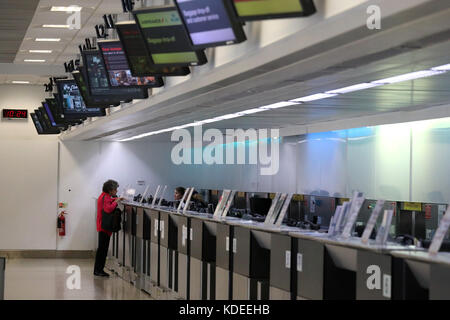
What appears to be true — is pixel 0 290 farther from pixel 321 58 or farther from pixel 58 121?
pixel 58 121

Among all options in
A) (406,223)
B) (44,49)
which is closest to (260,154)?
(44,49)

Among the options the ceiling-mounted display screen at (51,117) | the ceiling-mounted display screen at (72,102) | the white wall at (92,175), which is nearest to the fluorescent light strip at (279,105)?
the ceiling-mounted display screen at (72,102)

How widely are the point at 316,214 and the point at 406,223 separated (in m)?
3.20

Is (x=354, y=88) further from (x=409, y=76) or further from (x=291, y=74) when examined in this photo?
(x=291, y=74)

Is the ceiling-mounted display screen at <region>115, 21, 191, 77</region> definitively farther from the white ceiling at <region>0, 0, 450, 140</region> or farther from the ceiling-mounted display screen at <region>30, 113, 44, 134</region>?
the ceiling-mounted display screen at <region>30, 113, 44, 134</region>

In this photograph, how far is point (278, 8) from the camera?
5.25m

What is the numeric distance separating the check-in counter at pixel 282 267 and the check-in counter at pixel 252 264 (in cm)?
38

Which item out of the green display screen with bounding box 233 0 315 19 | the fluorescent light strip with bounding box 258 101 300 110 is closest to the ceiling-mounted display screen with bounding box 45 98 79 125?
the fluorescent light strip with bounding box 258 101 300 110

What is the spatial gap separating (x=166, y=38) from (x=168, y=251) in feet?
15.5

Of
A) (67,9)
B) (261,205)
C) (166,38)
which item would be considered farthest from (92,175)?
(166,38)

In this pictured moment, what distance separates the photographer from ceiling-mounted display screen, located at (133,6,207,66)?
24.4ft

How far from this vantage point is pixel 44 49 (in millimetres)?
14914

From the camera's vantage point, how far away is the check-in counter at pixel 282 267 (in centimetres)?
692

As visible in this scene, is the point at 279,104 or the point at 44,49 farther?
the point at 44,49
